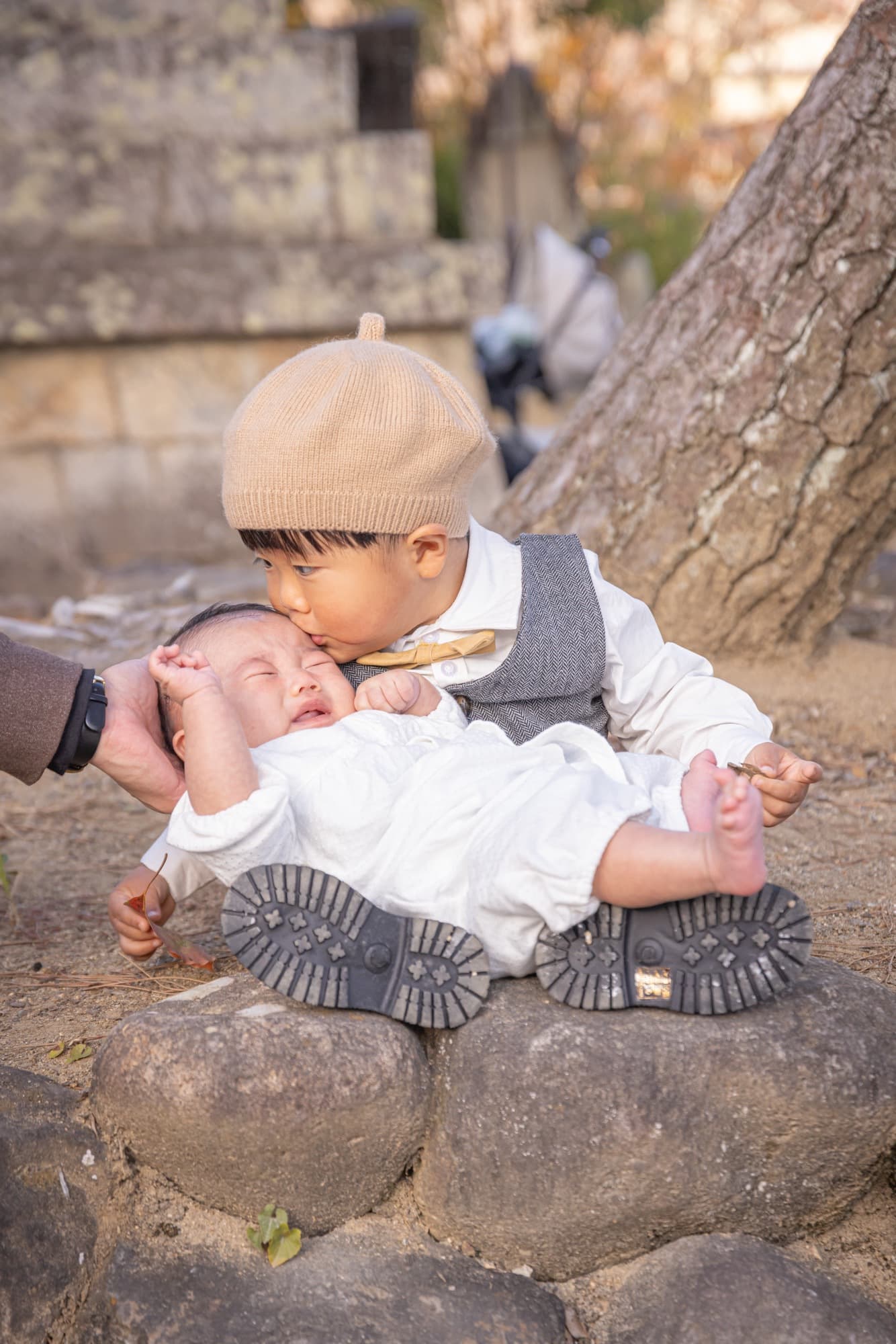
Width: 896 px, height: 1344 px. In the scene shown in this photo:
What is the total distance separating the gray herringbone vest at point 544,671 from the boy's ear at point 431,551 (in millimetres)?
168

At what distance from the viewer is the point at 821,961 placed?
1802 mm

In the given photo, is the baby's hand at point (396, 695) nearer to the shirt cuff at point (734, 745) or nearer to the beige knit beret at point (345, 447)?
the beige knit beret at point (345, 447)

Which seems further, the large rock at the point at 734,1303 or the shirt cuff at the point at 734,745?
the shirt cuff at the point at 734,745

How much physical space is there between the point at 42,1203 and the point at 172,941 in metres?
0.52

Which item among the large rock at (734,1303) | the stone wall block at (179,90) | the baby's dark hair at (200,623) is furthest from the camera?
the stone wall block at (179,90)

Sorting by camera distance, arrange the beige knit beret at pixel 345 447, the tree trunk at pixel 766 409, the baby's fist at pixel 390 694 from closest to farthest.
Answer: the beige knit beret at pixel 345 447 → the baby's fist at pixel 390 694 → the tree trunk at pixel 766 409

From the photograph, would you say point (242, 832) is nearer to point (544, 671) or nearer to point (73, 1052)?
point (73, 1052)

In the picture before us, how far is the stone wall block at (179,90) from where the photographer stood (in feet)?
17.8

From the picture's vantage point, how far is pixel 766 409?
321cm

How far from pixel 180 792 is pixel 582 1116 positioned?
885mm

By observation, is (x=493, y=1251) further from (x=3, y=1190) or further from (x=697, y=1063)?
(x=3, y=1190)

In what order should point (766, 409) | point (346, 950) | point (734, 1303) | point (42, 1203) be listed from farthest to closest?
point (766, 409) → point (346, 950) → point (42, 1203) → point (734, 1303)

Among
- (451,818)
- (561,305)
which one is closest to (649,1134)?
(451,818)

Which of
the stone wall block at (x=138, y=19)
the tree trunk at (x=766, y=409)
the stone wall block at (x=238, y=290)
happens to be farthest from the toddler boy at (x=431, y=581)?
the stone wall block at (x=138, y=19)
